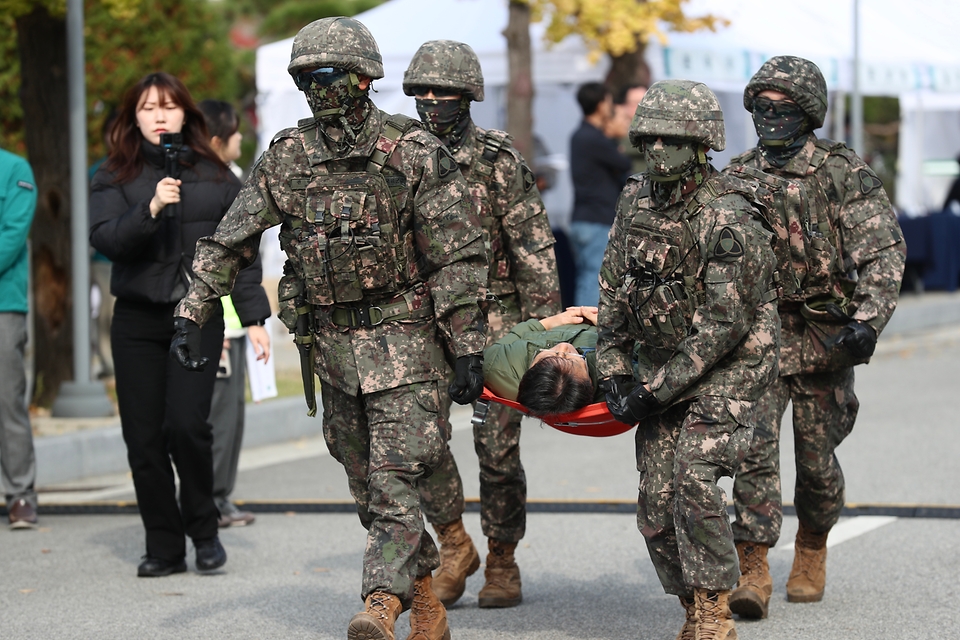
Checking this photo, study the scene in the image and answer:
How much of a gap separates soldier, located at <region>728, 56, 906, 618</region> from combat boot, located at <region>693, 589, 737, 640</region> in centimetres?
70

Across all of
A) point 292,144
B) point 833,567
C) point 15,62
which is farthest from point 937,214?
point 292,144

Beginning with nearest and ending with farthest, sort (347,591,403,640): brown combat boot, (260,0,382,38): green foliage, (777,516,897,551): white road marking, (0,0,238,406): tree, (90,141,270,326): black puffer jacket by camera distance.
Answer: (347,591,403,640): brown combat boot < (90,141,270,326): black puffer jacket < (777,516,897,551): white road marking < (0,0,238,406): tree < (260,0,382,38): green foliage

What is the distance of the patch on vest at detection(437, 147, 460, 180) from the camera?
4883mm

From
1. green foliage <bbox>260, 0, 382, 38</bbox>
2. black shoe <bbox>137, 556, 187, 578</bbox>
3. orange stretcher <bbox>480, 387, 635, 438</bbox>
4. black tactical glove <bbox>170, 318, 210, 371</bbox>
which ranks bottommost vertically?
black shoe <bbox>137, 556, 187, 578</bbox>

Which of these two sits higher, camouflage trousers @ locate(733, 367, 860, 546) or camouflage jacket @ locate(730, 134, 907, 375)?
camouflage jacket @ locate(730, 134, 907, 375)

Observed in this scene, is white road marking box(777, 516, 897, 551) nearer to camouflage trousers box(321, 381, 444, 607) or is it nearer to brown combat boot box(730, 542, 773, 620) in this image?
brown combat boot box(730, 542, 773, 620)

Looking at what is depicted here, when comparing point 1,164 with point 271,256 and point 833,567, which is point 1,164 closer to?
point 833,567

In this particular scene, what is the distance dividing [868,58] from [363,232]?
→ 14.2m

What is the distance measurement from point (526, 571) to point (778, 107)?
226 cm

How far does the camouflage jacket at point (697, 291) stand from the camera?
4.65m

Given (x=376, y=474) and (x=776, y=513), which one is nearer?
(x=376, y=474)

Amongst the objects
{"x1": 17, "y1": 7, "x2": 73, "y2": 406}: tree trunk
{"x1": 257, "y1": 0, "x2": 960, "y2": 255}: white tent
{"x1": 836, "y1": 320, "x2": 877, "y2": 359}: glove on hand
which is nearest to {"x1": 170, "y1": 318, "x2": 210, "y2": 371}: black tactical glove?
{"x1": 836, "y1": 320, "x2": 877, "y2": 359}: glove on hand

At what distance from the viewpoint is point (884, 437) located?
9766 millimetres

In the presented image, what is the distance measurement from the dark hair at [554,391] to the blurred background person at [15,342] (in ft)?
10.9
